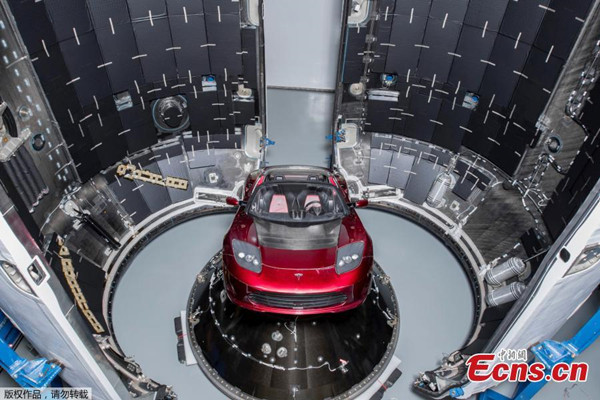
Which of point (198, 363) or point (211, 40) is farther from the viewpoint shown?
point (211, 40)

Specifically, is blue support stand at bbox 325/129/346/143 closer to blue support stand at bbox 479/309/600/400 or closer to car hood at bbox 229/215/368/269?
car hood at bbox 229/215/368/269

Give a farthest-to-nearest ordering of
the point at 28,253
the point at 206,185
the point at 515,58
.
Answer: the point at 206,185 < the point at 515,58 < the point at 28,253

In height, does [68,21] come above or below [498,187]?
above

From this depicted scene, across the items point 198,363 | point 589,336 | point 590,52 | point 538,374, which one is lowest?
point 198,363

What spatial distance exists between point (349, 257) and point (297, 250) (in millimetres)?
608

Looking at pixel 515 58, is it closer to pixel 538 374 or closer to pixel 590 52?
pixel 590 52

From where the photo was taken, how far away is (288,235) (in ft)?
16.8

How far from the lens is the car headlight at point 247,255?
4.80 metres

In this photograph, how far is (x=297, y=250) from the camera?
4.98 m

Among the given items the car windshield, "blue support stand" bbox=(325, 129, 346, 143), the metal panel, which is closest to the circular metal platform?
the car windshield

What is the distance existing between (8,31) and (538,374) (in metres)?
6.25

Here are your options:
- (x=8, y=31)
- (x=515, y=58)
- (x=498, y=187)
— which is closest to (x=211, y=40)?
(x=8, y=31)

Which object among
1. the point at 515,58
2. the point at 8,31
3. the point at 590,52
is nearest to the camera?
the point at 8,31

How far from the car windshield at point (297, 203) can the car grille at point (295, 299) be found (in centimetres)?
91
